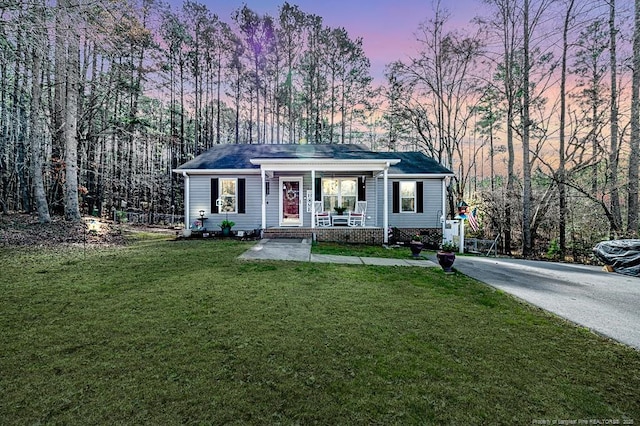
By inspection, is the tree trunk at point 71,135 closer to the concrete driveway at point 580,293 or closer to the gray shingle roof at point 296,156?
the gray shingle roof at point 296,156

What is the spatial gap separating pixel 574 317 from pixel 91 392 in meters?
5.34

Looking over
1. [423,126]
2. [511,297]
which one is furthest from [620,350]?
[423,126]

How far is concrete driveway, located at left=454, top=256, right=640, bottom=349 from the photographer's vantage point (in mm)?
3695

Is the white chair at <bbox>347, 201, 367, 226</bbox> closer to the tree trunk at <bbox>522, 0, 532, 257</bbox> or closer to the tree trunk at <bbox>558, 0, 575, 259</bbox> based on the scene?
the tree trunk at <bbox>522, 0, 532, 257</bbox>

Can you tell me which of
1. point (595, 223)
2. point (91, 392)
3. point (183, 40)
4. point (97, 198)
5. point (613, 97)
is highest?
point (183, 40)

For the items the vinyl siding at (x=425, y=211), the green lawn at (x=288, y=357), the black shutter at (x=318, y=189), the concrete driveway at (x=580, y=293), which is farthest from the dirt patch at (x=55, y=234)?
the concrete driveway at (x=580, y=293)

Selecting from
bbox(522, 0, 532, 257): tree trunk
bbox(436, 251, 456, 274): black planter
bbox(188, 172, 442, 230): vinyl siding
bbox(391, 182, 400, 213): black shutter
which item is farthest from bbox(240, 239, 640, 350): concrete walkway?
bbox(522, 0, 532, 257): tree trunk

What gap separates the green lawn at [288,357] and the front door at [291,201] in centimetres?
751

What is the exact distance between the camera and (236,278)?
5.12 meters

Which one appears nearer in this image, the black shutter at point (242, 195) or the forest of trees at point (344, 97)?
the forest of trees at point (344, 97)

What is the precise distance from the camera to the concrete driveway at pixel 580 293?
3.70 m

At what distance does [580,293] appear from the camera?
516cm

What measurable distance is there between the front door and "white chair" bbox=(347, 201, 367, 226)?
219 centimetres

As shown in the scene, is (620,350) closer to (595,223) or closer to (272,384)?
(272,384)
